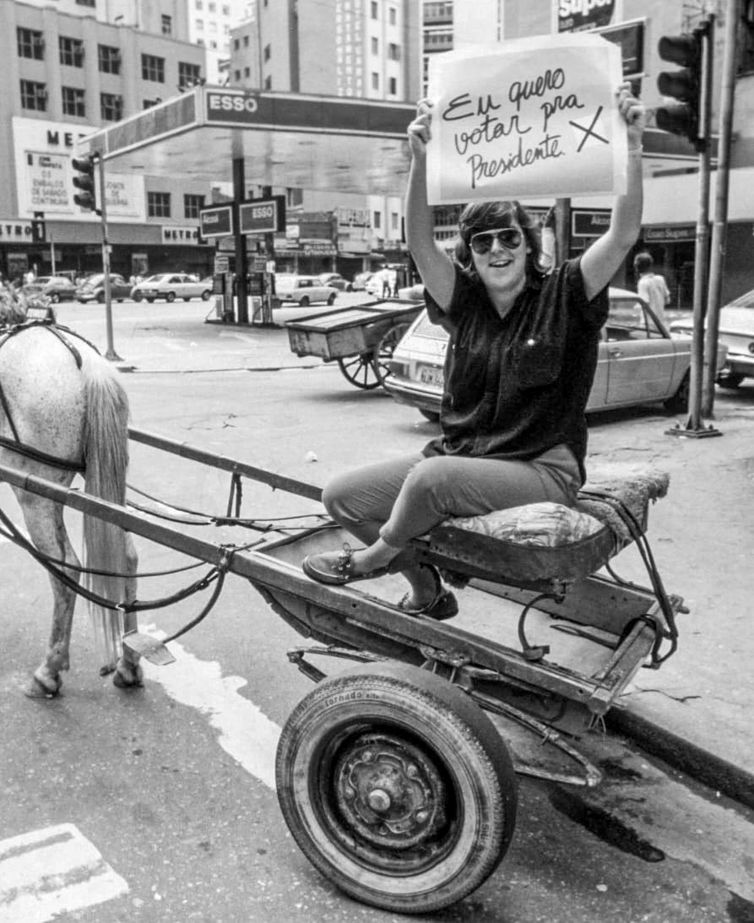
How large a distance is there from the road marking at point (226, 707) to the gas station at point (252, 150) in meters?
16.0

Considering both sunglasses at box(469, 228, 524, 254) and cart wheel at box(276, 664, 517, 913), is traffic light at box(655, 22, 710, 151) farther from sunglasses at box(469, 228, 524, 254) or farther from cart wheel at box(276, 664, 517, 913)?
cart wheel at box(276, 664, 517, 913)

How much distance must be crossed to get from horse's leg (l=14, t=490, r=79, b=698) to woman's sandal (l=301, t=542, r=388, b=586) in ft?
5.34

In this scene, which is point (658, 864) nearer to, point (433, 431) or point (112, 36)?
point (433, 431)

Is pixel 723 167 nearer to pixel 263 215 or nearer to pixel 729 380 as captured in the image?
pixel 729 380

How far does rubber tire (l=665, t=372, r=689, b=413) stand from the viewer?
1259 centimetres

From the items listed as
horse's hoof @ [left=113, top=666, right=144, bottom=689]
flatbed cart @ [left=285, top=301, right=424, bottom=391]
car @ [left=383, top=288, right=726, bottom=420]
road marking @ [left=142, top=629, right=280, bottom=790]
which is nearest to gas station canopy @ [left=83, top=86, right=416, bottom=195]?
flatbed cart @ [left=285, top=301, right=424, bottom=391]

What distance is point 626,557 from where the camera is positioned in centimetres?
619

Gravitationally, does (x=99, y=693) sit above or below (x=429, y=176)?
below

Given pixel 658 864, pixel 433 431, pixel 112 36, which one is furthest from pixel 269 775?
pixel 112 36

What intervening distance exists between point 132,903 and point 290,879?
19.2 inches

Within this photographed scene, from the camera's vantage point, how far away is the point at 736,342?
1370 centimetres

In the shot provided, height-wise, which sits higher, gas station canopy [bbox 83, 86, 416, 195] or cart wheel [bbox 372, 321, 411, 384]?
gas station canopy [bbox 83, 86, 416, 195]

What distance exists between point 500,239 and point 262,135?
22.7m

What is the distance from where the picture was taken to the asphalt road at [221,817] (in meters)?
2.87
